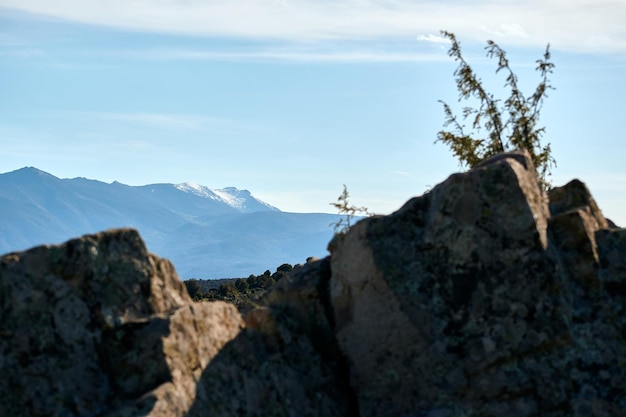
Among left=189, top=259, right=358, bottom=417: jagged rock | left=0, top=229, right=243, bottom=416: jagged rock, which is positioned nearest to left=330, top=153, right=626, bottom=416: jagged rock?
left=189, top=259, right=358, bottom=417: jagged rock

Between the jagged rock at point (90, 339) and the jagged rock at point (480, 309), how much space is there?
8.76ft

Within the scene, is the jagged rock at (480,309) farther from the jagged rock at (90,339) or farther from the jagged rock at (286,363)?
the jagged rock at (90,339)

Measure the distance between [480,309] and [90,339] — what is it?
5495 millimetres

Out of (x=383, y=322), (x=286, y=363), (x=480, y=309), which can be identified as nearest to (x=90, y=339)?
(x=286, y=363)

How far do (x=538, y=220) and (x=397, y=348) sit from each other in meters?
2.83

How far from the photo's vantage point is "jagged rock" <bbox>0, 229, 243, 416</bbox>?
11055mm

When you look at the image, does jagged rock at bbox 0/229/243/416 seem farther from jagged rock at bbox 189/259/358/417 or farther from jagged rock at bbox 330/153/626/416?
jagged rock at bbox 330/153/626/416

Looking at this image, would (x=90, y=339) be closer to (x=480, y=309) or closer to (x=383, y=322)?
(x=383, y=322)

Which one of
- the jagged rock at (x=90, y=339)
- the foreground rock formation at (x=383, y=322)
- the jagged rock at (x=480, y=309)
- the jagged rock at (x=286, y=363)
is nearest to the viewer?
the jagged rock at (x=90, y=339)

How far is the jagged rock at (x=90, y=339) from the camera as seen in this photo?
11.1 m

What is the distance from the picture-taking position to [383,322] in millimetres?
13289

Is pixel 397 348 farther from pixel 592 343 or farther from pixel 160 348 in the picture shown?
pixel 160 348

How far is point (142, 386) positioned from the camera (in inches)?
443

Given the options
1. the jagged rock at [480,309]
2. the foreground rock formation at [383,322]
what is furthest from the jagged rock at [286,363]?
the jagged rock at [480,309]
